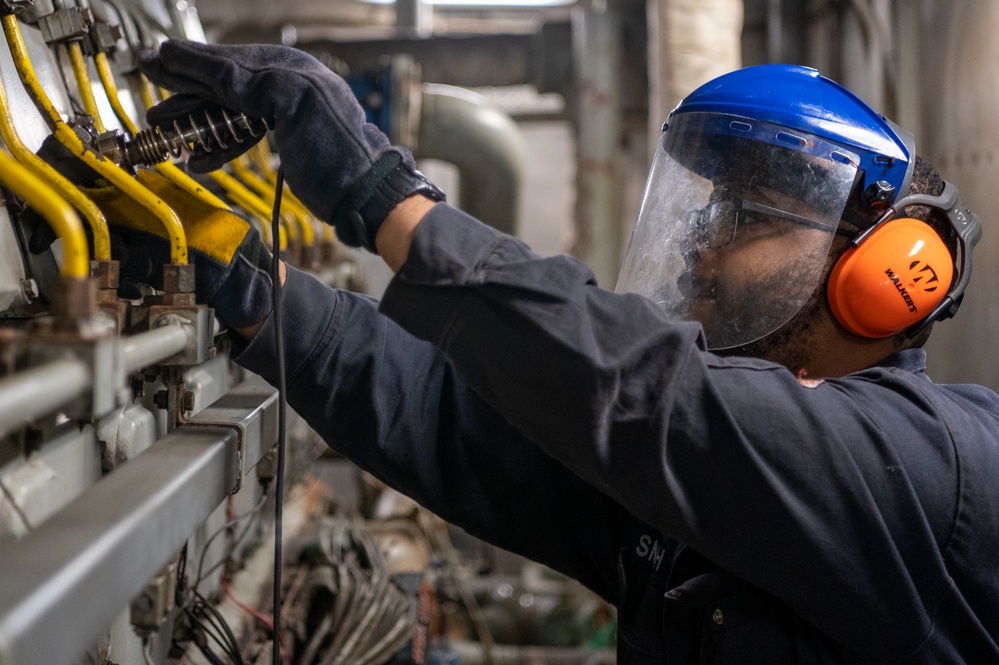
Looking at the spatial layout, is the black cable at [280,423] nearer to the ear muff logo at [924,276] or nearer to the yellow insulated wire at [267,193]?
the yellow insulated wire at [267,193]

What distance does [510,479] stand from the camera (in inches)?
46.6

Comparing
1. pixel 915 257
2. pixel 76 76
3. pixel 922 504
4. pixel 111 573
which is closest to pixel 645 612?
pixel 922 504

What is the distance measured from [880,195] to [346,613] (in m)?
1.16

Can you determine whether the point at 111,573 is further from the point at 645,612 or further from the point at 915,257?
the point at 915,257

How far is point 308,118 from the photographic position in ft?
2.60

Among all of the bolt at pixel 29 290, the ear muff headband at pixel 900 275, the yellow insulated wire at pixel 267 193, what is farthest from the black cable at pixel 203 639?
the ear muff headband at pixel 900 275

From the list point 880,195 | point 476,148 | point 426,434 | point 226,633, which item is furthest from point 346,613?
point 476,148

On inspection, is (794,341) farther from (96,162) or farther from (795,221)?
(96,162)

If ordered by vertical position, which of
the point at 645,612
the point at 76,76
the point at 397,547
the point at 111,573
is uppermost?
the point at 76,76

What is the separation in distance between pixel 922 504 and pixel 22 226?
1.03 metres

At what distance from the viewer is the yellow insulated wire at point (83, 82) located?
3.34ft

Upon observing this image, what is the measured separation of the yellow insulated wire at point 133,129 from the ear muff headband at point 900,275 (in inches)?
32.2

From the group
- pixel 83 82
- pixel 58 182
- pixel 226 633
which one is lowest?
pixel 226 633

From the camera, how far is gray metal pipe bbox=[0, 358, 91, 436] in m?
0.44
